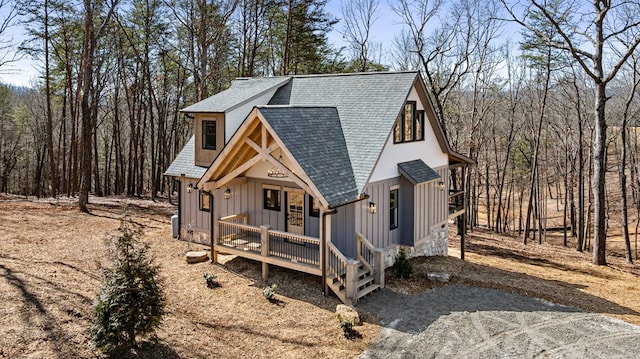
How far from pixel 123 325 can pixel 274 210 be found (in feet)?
21.8

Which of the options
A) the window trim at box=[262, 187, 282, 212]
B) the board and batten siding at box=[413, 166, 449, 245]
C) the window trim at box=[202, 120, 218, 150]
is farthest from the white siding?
the window trim at box=[202, 120, 218, 150]

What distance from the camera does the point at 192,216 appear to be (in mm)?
15805

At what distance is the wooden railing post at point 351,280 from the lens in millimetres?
10492

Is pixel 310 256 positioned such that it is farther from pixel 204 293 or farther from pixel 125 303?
pixel 125 303

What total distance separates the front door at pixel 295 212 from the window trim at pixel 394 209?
2.70 m

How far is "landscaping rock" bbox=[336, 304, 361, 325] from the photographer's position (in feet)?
31.4

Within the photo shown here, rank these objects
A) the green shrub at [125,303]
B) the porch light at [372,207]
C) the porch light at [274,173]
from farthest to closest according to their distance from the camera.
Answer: the porch light at [274,173] < the porch light at [372,207] < the green shrub at [125,303]

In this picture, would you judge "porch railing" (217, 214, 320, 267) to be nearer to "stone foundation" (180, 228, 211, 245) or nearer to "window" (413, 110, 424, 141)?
"stone foundation" (180, 228, 211, 245)

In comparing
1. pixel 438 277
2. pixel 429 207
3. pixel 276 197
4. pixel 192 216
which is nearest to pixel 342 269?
pixel 438 277

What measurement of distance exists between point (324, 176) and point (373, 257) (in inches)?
101

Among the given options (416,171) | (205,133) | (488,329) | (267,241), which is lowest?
(488,329)

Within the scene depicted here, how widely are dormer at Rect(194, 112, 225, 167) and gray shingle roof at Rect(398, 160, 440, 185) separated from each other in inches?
233

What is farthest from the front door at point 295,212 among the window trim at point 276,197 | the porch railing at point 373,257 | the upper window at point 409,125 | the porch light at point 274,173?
the upper window at point 409,125

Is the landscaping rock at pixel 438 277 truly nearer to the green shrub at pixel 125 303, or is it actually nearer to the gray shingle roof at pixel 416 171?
the gray shingle roof at pixel 416 171
